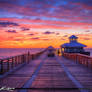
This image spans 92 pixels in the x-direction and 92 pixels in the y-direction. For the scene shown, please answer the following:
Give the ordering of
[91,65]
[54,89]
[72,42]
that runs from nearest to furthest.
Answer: [54,89], [91,65], [72,42]

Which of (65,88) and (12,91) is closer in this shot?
(12,91)

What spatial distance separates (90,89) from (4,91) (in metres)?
4.12

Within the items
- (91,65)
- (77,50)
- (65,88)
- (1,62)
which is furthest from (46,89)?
(77,50)

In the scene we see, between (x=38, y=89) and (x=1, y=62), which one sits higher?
(x=1, y=62)

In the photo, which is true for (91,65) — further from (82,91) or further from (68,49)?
(68,49)

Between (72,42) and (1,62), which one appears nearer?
(1,62)

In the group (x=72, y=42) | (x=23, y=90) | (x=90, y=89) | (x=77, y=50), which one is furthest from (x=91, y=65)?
(x=72, y=42)

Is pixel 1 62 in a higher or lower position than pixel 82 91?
higher

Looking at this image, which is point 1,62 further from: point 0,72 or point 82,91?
point 82,91

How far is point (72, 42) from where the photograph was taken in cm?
5459

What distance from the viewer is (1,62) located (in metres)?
11.2

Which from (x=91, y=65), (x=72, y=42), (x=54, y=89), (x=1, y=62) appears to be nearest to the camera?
(x=54, y=89)

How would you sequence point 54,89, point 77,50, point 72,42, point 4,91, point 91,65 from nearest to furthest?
point 4,91 < point 54,89 < point 91,65 < point 77,50 < point 72,42

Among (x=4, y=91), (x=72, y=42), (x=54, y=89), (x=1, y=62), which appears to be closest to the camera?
(x=4, y=91)
